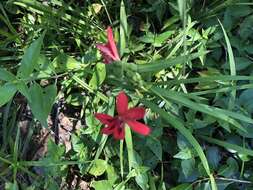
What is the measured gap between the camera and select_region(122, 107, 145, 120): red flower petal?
3.56 feet

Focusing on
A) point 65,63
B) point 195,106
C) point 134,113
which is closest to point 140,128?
point 134,113

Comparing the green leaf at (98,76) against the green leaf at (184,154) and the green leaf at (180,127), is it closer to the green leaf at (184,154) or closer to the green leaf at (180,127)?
the green leaf at (180,127)

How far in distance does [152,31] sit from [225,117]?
44 cm

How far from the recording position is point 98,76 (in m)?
1.28

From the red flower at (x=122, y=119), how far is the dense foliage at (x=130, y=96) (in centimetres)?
7

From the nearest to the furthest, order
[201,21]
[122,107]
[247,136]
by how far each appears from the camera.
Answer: [122,107] → [247,136] → [201,21]

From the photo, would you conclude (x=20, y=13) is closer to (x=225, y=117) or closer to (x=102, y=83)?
(x=102, y=83)

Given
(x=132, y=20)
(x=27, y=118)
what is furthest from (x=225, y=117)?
(x=27, y=118)

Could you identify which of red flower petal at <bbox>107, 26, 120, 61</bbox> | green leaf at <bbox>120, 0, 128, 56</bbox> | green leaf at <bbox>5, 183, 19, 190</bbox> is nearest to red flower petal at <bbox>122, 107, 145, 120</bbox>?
red flower petal at <bbox>107, 26, 120, 61</bbox>

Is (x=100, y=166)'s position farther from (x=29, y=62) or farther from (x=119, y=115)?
(x=29, y=62)

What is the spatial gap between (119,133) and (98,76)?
222mm

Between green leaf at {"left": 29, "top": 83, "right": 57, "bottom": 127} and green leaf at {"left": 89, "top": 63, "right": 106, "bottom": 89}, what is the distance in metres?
0.13

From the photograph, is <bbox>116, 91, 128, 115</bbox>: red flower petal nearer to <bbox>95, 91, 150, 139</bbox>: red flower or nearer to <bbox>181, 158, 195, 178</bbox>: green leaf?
<bbox>95, 91, 150, 139</bbox>: red flower

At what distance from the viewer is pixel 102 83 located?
1335 mm
